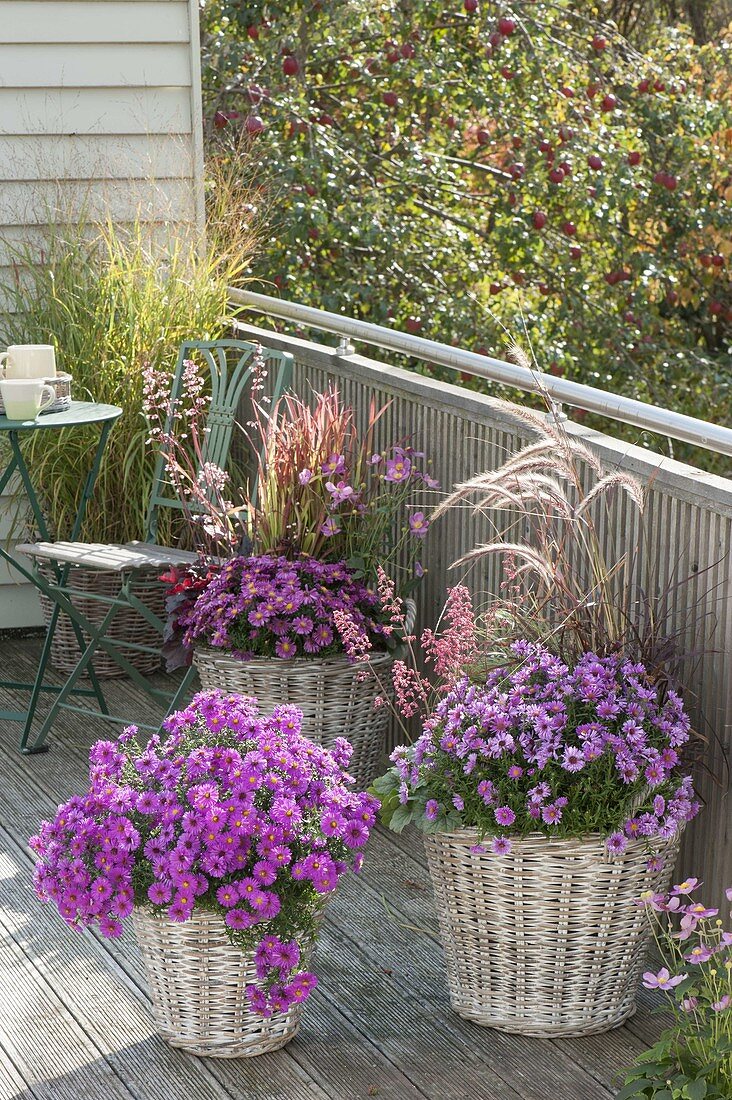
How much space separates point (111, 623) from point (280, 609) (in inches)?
46.3

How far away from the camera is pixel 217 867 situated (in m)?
2.41

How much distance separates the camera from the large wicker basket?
2500 millimetres

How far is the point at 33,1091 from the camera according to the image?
2.47m

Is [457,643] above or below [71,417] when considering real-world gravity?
below

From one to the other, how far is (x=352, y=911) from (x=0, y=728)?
5.07 feet

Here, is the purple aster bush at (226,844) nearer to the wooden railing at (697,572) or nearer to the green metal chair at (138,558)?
the wooden railing at (697,572)

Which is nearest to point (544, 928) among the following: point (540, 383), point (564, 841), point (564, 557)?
point (564, 841)

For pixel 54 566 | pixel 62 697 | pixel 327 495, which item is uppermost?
pixel 327 495

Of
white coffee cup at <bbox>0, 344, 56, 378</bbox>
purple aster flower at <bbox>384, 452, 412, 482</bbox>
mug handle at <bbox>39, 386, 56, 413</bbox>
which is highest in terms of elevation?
white coffee cup at <bbox>0, 344, 56, 378</bbox>

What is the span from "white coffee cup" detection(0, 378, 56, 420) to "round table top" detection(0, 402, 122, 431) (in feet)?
0.08

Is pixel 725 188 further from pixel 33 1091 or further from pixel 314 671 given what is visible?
pixel 33 1091

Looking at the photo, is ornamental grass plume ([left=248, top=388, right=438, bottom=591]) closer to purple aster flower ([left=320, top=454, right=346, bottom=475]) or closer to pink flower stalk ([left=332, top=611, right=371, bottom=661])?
purple aster flower ([left=320, top=454, right=346, bottom=475])

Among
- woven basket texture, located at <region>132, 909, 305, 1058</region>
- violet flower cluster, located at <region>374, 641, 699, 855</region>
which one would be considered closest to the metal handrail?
violet flower cluster, located at <region>374, 641, 699, 855</region>

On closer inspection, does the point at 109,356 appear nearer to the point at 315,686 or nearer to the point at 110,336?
the point at 110,336
